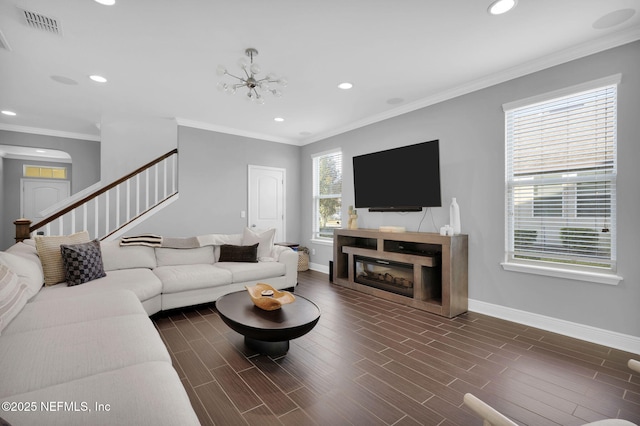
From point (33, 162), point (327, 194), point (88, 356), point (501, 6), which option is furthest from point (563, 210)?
point (33, 162)

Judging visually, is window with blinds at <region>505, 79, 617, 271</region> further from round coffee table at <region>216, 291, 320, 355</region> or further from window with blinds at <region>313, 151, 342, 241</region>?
window with blinds at <region>313, 151, 342, 241</region>

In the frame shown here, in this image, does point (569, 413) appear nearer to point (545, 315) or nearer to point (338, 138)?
point (545, 315)

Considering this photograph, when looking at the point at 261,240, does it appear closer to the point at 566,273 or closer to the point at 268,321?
the point at 268,321

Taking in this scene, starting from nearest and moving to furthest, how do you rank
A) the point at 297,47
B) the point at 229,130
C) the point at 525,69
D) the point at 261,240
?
the point at 297,47 < the point at 525,69 < the point at 261,240 < the point at 229,130

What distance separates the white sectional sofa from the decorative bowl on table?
816 millimetres

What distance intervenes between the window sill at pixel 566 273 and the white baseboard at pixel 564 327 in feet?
1.43

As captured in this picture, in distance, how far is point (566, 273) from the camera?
287 cm

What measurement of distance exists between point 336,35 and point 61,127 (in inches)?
221

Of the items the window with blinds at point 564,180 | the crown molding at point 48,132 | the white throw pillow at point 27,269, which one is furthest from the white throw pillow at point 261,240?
the crown molding at point 48,132

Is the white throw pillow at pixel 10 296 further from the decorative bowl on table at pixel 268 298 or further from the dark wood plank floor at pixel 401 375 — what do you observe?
the decorative bowl on table at pixel 268 298

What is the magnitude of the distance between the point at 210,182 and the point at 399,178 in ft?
10.6

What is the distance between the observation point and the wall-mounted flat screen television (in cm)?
382

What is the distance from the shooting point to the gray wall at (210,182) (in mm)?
4996

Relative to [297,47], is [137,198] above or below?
below
